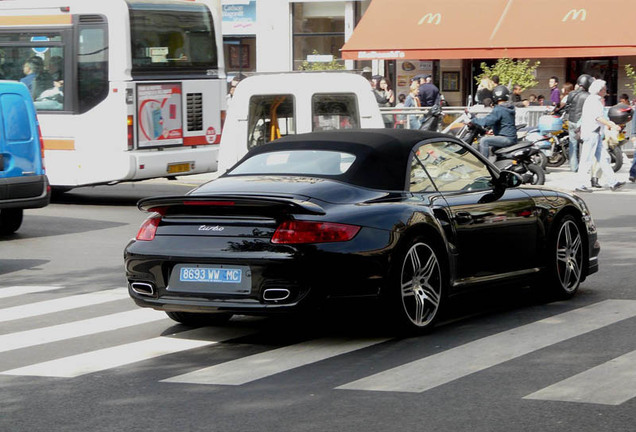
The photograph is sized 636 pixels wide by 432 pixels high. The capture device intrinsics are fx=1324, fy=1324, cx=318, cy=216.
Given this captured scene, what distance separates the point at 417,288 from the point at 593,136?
13.4 m

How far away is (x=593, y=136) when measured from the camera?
2141cm

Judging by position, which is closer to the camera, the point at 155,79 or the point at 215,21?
the point at 155,79

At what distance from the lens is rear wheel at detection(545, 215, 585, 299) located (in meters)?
10.1

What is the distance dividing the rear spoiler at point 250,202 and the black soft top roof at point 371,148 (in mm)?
685

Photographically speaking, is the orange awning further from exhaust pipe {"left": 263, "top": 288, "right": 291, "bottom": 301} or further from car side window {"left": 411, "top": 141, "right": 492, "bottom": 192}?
exhaust pipe {"left": 263, "top": 288, "right": 291, "bottom": 301}

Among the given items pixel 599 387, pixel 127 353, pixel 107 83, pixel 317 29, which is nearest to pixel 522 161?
pixel 107 83

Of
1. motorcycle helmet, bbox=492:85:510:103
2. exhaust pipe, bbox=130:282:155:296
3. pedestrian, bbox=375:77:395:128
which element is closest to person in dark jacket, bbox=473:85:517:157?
motorcycle helmet, bbox=492:85:510:103

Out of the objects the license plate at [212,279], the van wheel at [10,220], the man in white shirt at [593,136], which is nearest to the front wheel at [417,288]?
the license plate at [212,279]

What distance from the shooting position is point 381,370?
7516 millimetres

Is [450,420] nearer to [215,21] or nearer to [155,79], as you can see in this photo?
[155,79]

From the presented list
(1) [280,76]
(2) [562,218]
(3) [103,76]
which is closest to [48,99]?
(3) [103,76]

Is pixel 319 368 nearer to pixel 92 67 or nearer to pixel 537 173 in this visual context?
pixel 92 67

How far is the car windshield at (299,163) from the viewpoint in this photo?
29.4 ft

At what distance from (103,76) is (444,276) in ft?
37.6
